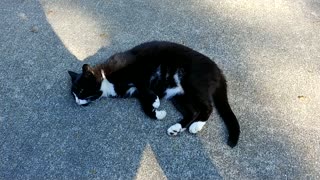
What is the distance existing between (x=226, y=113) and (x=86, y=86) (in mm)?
1067

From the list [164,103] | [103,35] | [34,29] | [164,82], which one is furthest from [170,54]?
[34,29]

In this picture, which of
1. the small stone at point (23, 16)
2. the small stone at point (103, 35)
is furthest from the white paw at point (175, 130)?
the small stone at point (23, 16)

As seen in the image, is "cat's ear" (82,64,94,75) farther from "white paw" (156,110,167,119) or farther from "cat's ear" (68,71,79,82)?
"white paw" (156,110,167,119)

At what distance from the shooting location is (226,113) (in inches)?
118

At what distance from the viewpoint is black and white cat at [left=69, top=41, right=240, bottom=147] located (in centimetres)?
300

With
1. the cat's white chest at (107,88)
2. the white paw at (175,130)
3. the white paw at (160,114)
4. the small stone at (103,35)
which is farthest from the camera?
the small stone at (103,35)

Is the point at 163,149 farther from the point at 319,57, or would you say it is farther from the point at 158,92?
the point at 319,57

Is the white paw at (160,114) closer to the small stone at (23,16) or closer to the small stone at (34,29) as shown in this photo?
the small stone at (34,29)

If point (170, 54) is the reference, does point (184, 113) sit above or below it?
below

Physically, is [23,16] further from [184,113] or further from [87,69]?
[184,113]

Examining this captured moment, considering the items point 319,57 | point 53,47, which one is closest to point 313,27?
point 319,57

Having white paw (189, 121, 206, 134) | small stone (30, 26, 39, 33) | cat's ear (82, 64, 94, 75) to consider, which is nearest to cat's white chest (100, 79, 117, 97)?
cat's ear (82, 64, 94, 75)

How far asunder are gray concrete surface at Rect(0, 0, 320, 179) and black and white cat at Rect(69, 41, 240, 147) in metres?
0.09

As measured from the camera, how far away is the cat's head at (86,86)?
3143 mm
